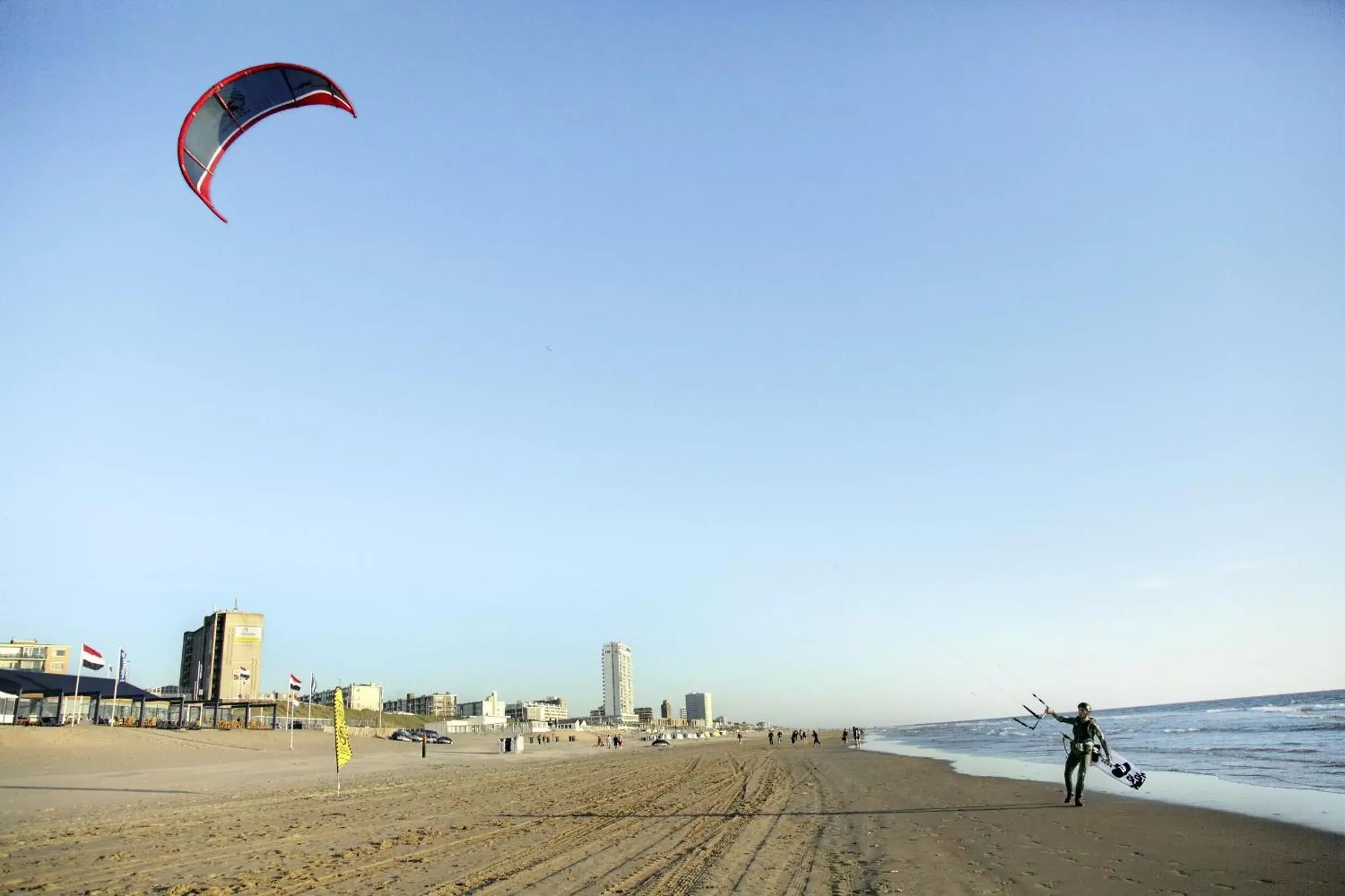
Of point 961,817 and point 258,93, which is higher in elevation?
point 258,93

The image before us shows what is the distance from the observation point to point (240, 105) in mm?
10914

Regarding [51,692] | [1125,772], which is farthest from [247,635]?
[1125,772]

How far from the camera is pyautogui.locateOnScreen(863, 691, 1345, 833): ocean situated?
1502 centimetres

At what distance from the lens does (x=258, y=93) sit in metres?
10.9

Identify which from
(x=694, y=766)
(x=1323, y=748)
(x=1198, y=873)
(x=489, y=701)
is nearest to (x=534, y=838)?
(x=1198, y=873)

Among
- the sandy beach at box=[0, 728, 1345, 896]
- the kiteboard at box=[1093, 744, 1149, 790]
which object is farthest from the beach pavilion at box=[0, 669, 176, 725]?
the kiteboard at box=[1093, 744, 1149, 790]

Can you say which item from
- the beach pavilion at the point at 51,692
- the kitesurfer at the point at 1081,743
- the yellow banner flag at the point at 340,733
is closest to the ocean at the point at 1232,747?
the kitesurfer at the point at 1081,743

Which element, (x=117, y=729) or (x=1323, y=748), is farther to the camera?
(x=117, y=729)

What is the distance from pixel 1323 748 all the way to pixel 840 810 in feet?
77.6

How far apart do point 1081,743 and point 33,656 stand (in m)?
166

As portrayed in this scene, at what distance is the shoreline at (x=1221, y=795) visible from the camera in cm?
1291

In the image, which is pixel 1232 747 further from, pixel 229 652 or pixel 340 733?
pixel 229 652

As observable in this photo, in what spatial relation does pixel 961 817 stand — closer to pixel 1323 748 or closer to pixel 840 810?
pixel 840 810

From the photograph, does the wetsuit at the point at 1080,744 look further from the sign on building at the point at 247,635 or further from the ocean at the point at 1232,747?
the sign on building at the point at 247,635
